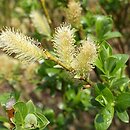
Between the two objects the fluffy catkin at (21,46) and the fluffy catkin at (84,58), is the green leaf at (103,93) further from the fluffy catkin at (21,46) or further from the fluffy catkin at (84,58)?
the fluffy catkin at (21,46)

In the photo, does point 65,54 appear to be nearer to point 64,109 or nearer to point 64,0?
A: point 64,0

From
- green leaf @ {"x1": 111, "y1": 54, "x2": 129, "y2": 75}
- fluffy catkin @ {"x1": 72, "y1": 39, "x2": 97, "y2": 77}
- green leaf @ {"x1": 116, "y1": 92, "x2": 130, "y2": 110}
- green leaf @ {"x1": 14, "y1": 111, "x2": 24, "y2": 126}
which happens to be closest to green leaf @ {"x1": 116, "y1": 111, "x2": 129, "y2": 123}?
green leaf @ {"x1": 116, "y1": 92, "x2": 130, "y2": 110}

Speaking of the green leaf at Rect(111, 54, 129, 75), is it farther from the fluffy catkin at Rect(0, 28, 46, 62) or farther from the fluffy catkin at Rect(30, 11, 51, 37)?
the fluffy catkin at Rect(30, 11, 51, 37)

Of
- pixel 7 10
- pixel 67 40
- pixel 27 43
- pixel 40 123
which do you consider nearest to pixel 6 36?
pixel 27 43

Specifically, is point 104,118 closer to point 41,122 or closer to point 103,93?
point 103,93

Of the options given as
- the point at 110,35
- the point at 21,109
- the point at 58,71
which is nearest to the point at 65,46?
the point at 21,109

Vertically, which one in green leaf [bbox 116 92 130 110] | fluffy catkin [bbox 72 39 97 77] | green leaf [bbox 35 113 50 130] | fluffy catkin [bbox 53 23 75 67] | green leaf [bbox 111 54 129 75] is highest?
green leaf [bbox 111 54 129 75]
